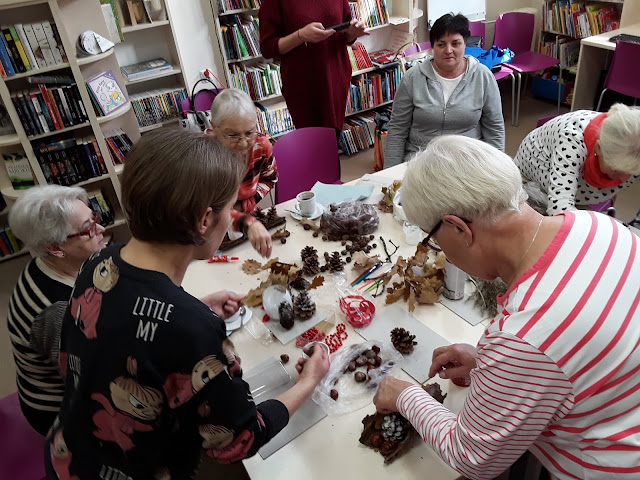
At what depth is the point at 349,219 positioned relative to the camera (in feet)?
6.05

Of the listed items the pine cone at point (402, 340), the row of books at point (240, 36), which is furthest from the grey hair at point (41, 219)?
the row of books at point (240, 36)

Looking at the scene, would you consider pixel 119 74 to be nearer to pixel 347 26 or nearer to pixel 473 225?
pixel 347 26

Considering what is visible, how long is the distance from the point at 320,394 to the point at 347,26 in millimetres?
2147

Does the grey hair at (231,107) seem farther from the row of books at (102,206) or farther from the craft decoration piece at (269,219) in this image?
the row of books at (102,206)

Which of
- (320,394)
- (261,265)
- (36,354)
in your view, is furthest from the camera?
(261,265)

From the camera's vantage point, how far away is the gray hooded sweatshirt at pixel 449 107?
8.12 ft

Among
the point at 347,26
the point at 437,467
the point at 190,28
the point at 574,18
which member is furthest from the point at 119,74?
the point at 574,18

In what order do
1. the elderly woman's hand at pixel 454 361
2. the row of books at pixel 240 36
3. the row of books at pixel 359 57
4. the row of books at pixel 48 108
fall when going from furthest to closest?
the row of books at pixel 359 57 → the row of books at pixel 240 36 → the row of books at pixel 48 108 → the elderly woman's hand at pixel 454 361

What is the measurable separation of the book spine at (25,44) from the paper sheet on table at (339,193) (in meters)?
2.01

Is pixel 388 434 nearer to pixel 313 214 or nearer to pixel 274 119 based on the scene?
pixel 313 214

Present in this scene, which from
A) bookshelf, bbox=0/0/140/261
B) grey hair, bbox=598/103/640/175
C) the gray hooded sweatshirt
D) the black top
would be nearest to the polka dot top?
grey hair, bbox=598/103/640/175

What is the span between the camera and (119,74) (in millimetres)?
3221

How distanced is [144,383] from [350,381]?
1.93 ft

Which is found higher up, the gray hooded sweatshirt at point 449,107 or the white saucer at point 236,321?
the gray hooded sweatshirt at point 449,107
